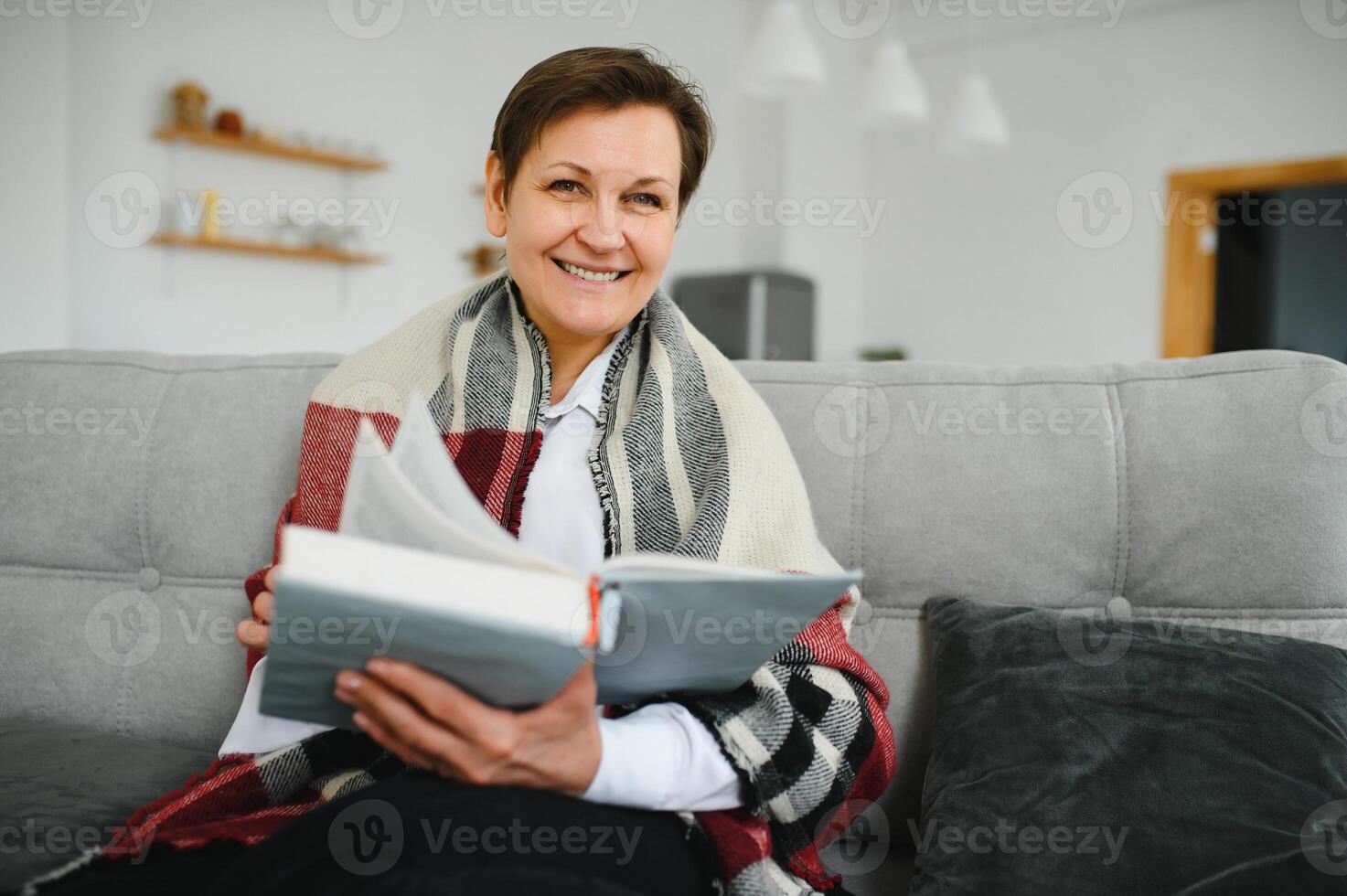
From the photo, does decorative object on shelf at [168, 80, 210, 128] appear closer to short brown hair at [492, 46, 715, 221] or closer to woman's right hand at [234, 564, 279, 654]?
short brown hair at [492, 46, 715, 221]

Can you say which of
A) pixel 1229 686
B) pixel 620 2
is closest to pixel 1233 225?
pixel 620 2

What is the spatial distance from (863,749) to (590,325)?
564 mm

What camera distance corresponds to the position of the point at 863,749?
A: 1045 mm

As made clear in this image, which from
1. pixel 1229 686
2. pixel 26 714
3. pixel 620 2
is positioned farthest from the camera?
pixel 620 2

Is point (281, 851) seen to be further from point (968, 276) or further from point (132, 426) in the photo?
point (968, 276)

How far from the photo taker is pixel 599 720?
0.91 meters
